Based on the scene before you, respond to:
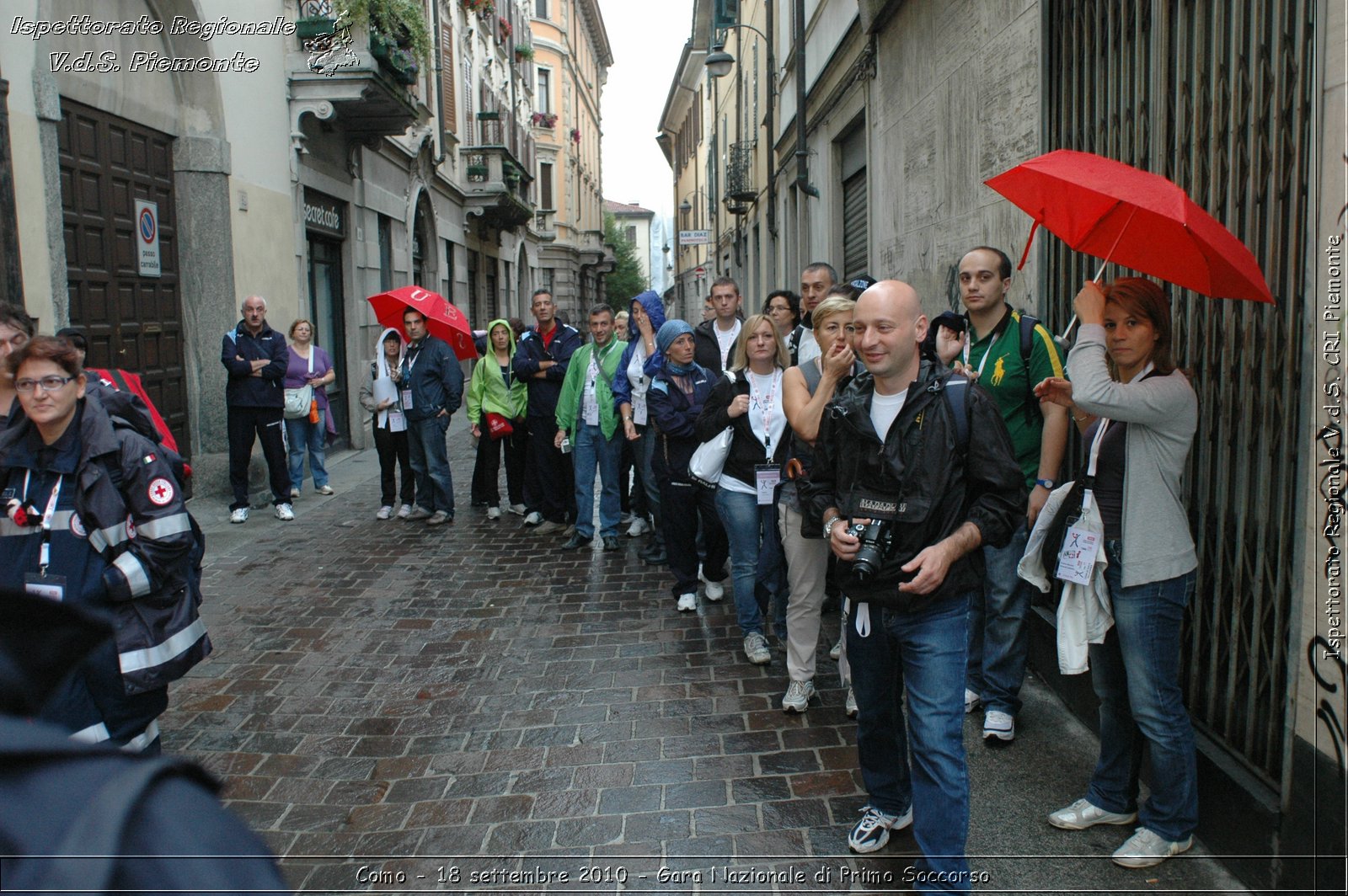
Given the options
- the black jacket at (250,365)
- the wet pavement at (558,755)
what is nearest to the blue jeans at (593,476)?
the wet pavement at (558,755)

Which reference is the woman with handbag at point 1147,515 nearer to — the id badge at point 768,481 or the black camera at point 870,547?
the black camera at point 870,547

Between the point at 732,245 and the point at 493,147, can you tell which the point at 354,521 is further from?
the point at 732,245

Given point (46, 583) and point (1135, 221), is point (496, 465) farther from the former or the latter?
point (1135, 221)

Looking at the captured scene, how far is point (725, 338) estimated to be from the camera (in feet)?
21.5

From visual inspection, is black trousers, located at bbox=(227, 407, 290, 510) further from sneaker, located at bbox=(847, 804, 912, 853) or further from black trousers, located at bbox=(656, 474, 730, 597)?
sneaker, located at bbox=(847, 804, 912, 853)

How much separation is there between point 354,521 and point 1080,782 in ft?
23.6

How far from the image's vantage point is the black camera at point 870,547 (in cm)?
291

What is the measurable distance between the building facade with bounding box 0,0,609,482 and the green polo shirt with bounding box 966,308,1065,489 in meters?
6.31

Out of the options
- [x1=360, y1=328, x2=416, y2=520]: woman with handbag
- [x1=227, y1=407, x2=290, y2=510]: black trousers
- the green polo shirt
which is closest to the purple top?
[x1=227, y1=407, x2=290, y2=510]: black trousers

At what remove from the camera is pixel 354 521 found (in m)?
9.34

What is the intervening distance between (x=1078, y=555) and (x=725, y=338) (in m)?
3.63

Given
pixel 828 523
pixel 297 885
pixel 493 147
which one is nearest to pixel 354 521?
pixel 297 885

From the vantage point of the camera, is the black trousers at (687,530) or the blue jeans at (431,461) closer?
the black trousers at (687,530)

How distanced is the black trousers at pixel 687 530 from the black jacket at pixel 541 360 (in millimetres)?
2652
